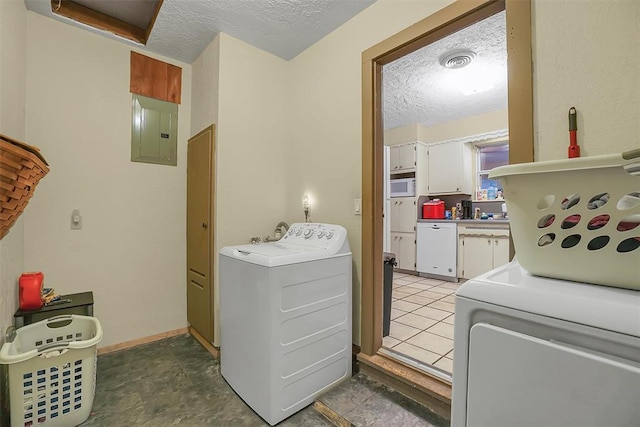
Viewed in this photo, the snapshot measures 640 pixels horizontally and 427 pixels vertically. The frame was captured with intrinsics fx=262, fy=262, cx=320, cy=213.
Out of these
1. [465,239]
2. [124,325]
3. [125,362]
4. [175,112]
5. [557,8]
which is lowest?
[125,362]

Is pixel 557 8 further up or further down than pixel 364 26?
further down

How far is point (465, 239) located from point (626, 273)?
366cm

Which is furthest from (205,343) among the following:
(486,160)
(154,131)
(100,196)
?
(486,160)

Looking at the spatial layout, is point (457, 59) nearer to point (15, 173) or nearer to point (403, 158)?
point (403, 158)

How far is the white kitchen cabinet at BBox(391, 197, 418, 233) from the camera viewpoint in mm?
4504

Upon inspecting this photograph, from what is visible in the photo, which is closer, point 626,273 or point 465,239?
point 626,273

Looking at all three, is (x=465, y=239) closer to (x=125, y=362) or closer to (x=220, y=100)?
(x=220, y=100)

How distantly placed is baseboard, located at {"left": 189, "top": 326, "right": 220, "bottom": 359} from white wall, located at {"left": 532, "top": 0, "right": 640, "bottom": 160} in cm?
244

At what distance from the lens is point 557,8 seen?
1.11 m

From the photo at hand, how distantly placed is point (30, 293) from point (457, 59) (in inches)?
153

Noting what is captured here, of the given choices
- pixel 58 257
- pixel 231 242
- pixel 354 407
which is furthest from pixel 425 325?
pixel 58 257

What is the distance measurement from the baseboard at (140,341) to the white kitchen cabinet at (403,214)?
3.53 m

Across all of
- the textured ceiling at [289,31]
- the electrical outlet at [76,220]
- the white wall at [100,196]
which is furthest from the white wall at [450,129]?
the electrical outlet at [76,220]

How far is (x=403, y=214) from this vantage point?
4617mm
